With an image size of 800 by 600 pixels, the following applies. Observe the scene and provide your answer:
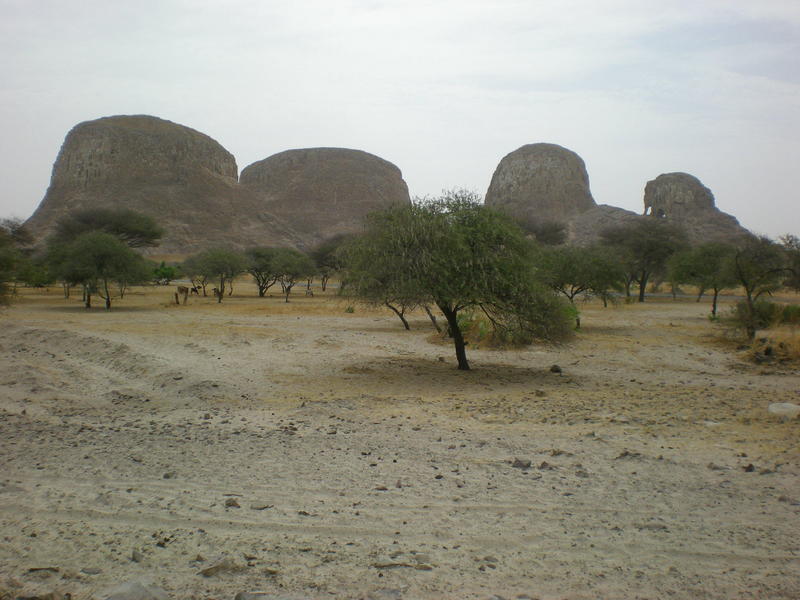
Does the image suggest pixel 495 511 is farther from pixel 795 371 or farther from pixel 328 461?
pixel 795 371

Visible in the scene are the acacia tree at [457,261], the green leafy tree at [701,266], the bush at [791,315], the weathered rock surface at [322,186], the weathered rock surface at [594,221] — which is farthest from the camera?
the weathered rock surface at [322,186]

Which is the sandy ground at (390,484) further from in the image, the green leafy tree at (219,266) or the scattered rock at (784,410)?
the green leafy tree at (219,266)

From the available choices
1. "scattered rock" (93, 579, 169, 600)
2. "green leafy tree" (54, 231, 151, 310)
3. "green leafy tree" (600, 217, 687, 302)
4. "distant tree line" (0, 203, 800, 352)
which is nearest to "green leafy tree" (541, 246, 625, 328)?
"distant tree line" (0, 203, 800, 352)

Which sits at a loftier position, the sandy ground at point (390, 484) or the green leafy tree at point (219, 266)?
the green leafy tree at point (219, 266)

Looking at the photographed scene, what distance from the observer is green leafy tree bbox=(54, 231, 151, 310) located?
31.8 metres

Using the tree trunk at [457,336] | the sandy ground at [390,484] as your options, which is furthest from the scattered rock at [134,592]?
the tree trunk at [457,336]

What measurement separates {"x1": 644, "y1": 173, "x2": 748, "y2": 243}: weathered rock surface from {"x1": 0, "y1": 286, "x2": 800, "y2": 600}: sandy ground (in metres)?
99.8

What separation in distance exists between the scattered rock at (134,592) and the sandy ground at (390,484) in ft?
0.34

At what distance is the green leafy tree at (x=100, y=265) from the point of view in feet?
104

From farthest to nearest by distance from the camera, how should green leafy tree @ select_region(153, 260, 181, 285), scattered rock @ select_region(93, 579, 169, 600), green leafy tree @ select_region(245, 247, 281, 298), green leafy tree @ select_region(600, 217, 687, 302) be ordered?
1. green leafy tree @ select_region(153, 260, 181, 285)
2. green leafy tree @ select_region(600, 217, 687, 302)
3. green leafy tree @ select_region(245, 247, 281, 298)
4. scattered rock @ select_region(93, 579, 169, 600)

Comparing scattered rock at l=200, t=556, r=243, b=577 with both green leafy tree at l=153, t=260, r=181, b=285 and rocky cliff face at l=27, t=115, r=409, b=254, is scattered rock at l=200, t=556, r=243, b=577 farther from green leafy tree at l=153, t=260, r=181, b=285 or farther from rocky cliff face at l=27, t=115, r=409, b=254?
rocky cliff face at l=27, t=115, r=409, b=254

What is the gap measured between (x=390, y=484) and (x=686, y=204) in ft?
374

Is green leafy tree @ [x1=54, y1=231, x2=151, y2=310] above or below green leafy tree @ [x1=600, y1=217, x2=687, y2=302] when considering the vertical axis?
below

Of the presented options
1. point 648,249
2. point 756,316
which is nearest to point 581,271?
point 756,316
